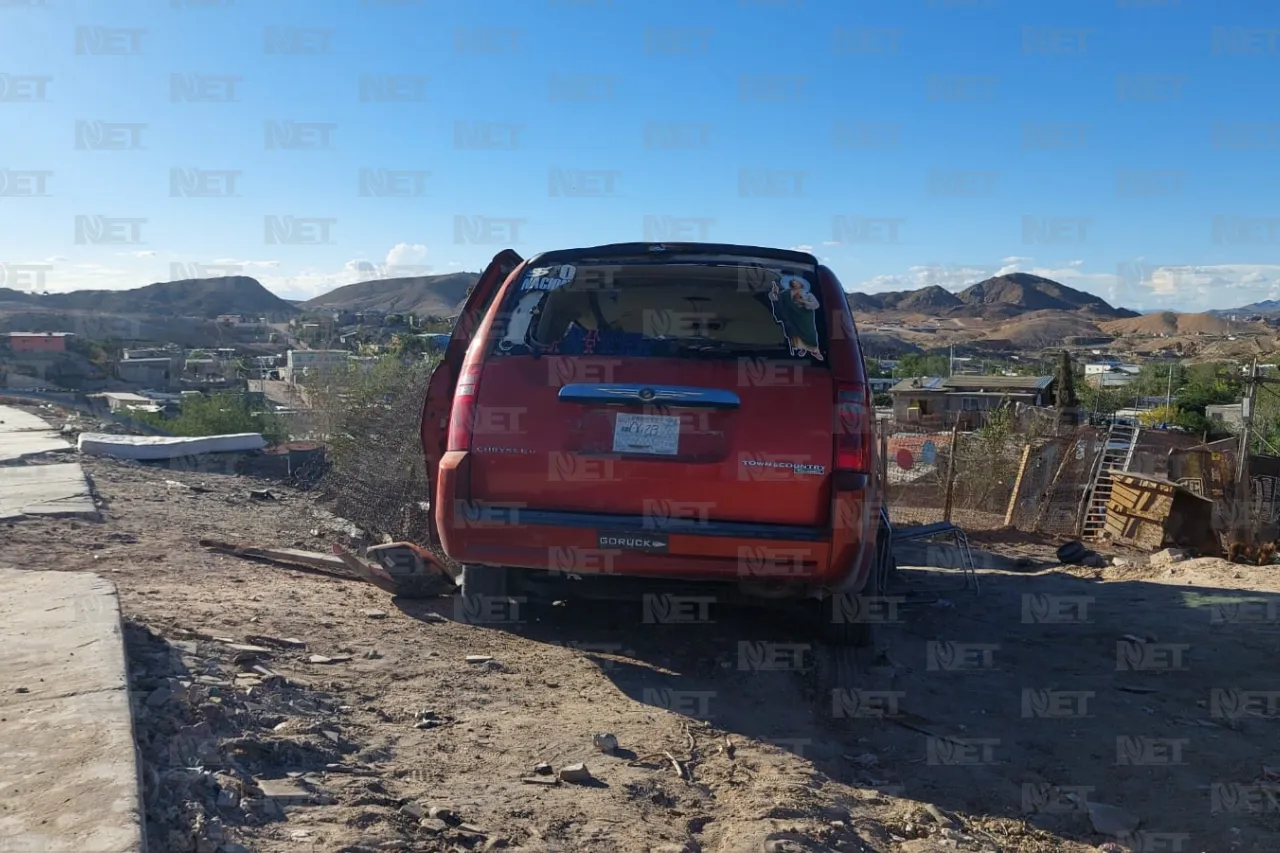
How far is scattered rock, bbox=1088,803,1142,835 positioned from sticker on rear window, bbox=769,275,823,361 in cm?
210

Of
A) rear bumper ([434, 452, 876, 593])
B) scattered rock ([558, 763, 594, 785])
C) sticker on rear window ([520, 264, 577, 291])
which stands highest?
sticker on rear window ([520, 264, 577, 291])

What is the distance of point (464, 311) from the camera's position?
5250 millimetres

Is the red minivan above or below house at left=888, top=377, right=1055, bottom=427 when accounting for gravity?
above

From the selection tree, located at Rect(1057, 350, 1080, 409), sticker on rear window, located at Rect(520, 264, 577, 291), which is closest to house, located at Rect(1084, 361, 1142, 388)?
tree, located at Rect(1057, 350, 1080, 409)

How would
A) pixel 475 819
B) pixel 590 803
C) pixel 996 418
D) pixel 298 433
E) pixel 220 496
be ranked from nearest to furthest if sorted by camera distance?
pixel 475 819 < pixel 590 803 < pixel 220 496 < pixel 298 433 < pixel 996 418

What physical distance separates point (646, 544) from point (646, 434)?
1.54 ft

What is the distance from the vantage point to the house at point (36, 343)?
3378 centimetres

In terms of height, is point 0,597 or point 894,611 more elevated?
point 0,597

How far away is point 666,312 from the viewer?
5.80 meters

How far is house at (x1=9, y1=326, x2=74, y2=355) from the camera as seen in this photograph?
33781 millimetres

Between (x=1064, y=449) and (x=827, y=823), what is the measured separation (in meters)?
14.6

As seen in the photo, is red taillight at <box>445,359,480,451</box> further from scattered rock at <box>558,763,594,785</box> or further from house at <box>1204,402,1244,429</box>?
house at <box>1204,402,1244,429</box>

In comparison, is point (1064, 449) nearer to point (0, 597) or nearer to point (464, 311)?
point (464, 311)

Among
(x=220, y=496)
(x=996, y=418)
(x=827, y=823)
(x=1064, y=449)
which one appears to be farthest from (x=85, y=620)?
(x=996, y=418)
